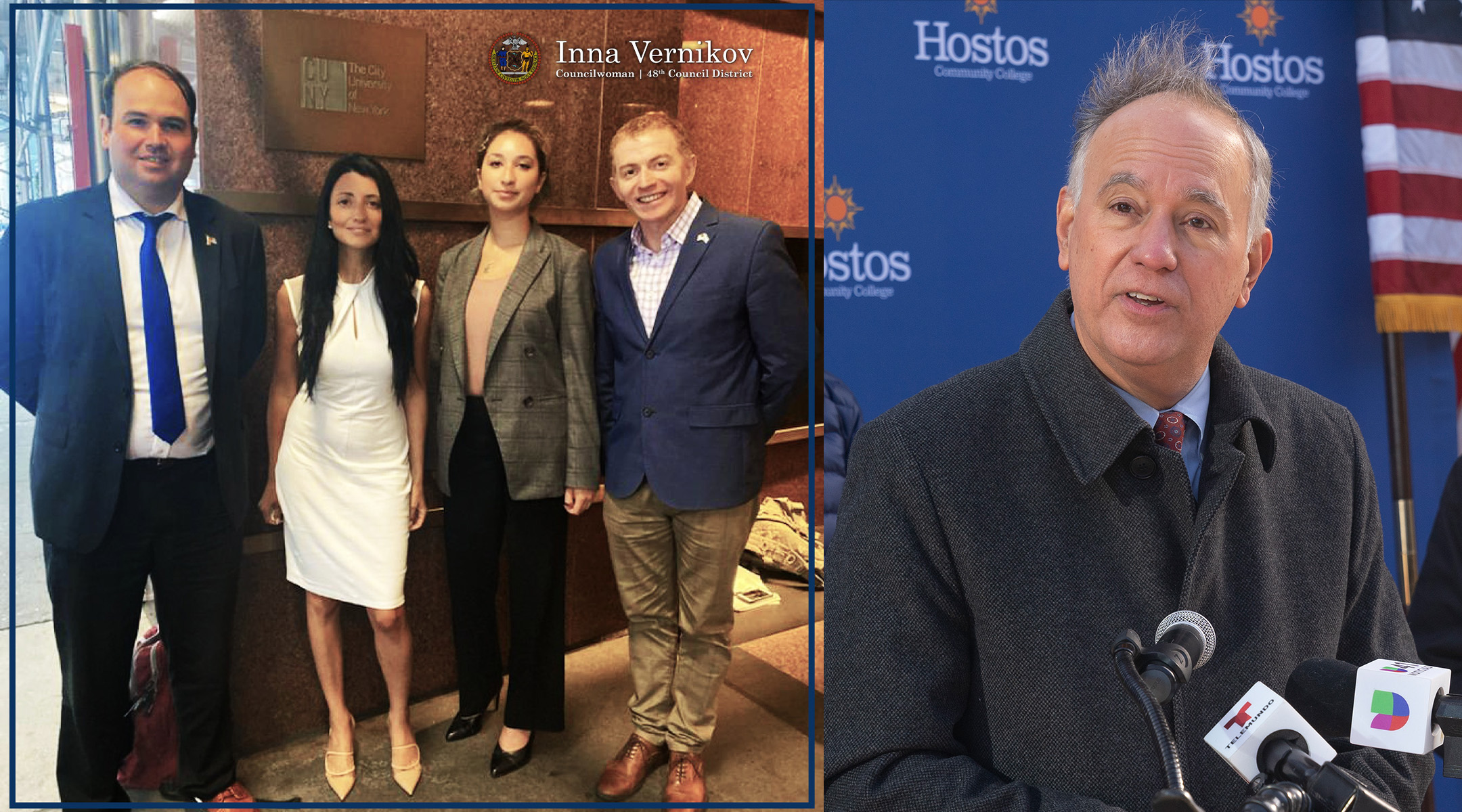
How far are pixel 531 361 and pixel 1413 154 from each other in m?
2.29

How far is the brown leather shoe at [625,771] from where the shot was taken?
2.59 meters

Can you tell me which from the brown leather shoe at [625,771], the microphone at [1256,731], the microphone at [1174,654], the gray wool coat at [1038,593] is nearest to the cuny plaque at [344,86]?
the gray wool coat at [1038,593]

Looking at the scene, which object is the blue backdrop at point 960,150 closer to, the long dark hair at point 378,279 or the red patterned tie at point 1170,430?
the red patterned tie at point 1170,430

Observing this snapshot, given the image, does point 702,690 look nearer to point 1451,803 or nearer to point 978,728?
point 978,728

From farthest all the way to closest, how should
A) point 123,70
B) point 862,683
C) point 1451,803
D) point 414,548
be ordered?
point 1451,803
point 414,548
point 123,70
point 862,683

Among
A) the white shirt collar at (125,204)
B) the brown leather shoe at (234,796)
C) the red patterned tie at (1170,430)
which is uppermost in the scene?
the white shirt collar at (125,204)

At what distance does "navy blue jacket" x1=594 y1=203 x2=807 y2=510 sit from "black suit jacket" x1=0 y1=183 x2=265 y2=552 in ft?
2.64

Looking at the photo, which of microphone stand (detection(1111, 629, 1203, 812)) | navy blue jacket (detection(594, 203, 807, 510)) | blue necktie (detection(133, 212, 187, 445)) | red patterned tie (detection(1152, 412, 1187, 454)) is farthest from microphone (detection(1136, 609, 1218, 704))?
blue necktie (detection(133, 212, 187, 445))

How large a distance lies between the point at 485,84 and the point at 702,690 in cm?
151

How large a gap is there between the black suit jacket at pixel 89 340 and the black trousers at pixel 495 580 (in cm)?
52

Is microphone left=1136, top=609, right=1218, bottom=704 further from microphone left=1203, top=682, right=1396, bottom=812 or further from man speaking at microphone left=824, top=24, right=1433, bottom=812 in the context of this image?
man speaking at microphone left=824, top=24, right=1433, bottom=812

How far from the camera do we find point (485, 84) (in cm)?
240

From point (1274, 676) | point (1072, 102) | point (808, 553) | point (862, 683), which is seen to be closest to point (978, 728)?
point (862, 683)

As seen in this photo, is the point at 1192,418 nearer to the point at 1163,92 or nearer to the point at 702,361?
the point at 1163,92
